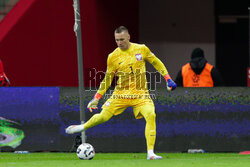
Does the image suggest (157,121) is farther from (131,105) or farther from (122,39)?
(122,39)

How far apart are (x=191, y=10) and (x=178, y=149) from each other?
29.2 feet

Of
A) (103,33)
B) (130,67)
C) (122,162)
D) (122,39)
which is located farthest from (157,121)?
(103,33)

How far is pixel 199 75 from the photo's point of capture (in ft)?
39.8

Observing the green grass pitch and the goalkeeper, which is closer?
the green grass pitch

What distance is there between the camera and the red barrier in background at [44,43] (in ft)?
48.8

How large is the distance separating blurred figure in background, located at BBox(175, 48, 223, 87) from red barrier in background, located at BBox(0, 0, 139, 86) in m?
3.22

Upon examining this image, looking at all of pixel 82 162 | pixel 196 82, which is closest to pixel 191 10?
pixel 196 82

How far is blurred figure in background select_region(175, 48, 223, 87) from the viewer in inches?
474

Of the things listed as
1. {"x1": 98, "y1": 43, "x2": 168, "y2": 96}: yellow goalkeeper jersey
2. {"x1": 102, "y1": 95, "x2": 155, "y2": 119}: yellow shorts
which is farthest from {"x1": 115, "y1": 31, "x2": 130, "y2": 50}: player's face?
{"x1": 102, "y1": 95, "x2": 155, "y2": 119}: yellow shorts

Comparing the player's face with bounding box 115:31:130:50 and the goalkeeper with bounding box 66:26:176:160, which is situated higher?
the player's face with bounding box 115:31:130:50

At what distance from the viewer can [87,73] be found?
14844 mm

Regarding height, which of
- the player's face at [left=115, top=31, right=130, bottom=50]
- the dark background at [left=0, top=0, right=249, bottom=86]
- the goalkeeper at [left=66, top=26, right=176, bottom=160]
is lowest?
the goalkeeper at [left=66, top=26, right=176, bottom=160]

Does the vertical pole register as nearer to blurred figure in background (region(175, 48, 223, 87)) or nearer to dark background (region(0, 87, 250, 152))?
dark background (region(0, 87, 250, 152))

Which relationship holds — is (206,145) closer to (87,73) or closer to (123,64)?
(123,64)
